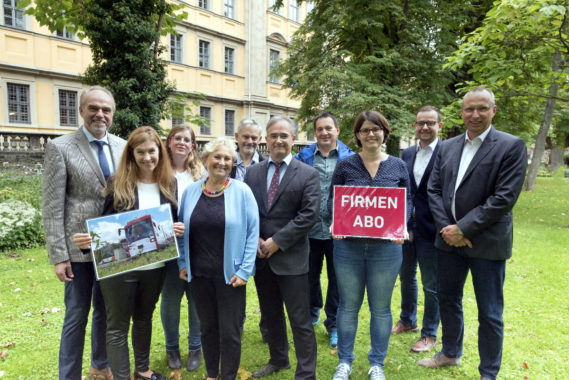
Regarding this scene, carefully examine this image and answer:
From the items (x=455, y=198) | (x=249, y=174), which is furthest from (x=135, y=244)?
(x=455, y=198)

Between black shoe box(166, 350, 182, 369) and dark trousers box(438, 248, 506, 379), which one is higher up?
dark trousers box(438, 248, 506, 379)

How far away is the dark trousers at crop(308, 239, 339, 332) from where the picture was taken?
4.36 metres

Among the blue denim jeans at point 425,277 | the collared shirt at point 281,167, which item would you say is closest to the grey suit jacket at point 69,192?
the collared shirt at point 281,167

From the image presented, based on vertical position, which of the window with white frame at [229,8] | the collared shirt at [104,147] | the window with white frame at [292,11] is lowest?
the collared shirt at [104,147]

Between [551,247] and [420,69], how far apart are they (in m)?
9.21

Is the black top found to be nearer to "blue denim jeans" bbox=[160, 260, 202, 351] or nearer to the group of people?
the group of people

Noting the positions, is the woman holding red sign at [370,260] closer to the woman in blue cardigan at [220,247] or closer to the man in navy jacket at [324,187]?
the man in navy jacket at [324,187]

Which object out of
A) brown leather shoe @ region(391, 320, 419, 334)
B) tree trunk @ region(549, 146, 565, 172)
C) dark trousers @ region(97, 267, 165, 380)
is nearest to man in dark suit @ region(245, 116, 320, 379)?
dark trousers @ region(97, 267, 165, 380)

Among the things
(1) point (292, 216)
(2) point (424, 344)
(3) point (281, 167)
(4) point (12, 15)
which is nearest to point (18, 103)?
(4) point (12, 15)

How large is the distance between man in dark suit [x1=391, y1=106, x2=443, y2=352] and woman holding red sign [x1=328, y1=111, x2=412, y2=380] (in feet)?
2.21

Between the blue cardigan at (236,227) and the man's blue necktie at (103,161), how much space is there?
0.74m

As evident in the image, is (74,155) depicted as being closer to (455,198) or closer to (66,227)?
(66,227)

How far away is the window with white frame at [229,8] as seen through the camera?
2991cm

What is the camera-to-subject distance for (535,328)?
492cm
